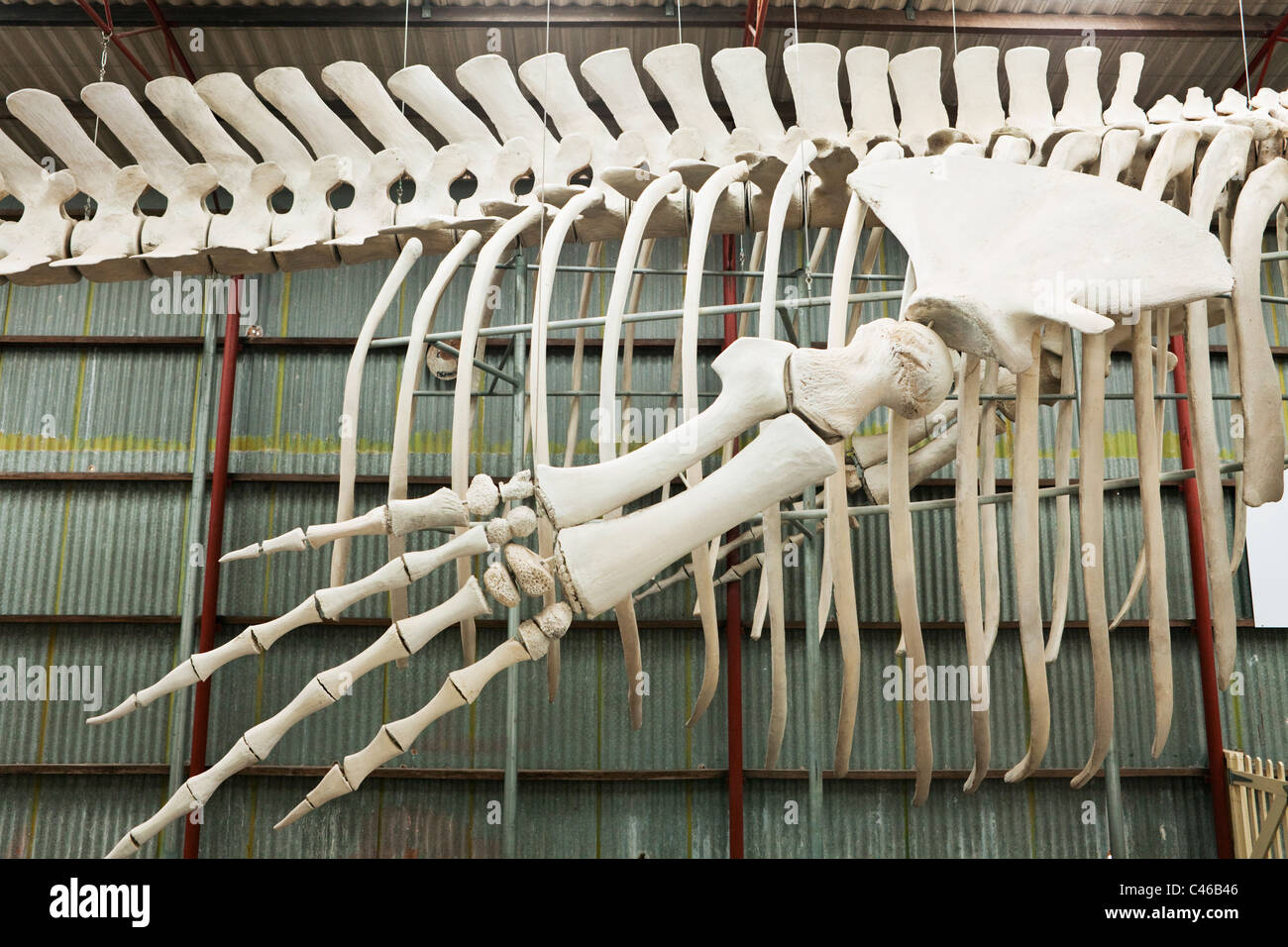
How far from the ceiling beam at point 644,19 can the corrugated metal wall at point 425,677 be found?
2.40 meters

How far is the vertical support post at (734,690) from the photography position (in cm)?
819

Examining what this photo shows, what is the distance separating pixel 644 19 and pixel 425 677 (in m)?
6.22

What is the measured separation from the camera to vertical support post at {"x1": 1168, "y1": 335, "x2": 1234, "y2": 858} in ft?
27.0

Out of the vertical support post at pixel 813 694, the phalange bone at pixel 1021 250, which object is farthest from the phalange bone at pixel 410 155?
the phalange bone at pixel 1021 250

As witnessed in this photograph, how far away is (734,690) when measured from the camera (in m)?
8.41

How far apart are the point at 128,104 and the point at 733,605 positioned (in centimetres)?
596

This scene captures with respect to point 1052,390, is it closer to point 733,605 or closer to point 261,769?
point 733,605

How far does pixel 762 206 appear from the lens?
15.3 feet

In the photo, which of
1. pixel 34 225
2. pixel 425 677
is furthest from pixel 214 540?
pixel 34 225

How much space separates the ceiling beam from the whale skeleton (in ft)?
12.5

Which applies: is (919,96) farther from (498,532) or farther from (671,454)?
(498,532)

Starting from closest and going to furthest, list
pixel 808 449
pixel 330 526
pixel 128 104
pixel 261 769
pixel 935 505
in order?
pixel 808 449 < pixel 330 526 < pixel 128 104 < pixel 935 505 < pixel 261 769
